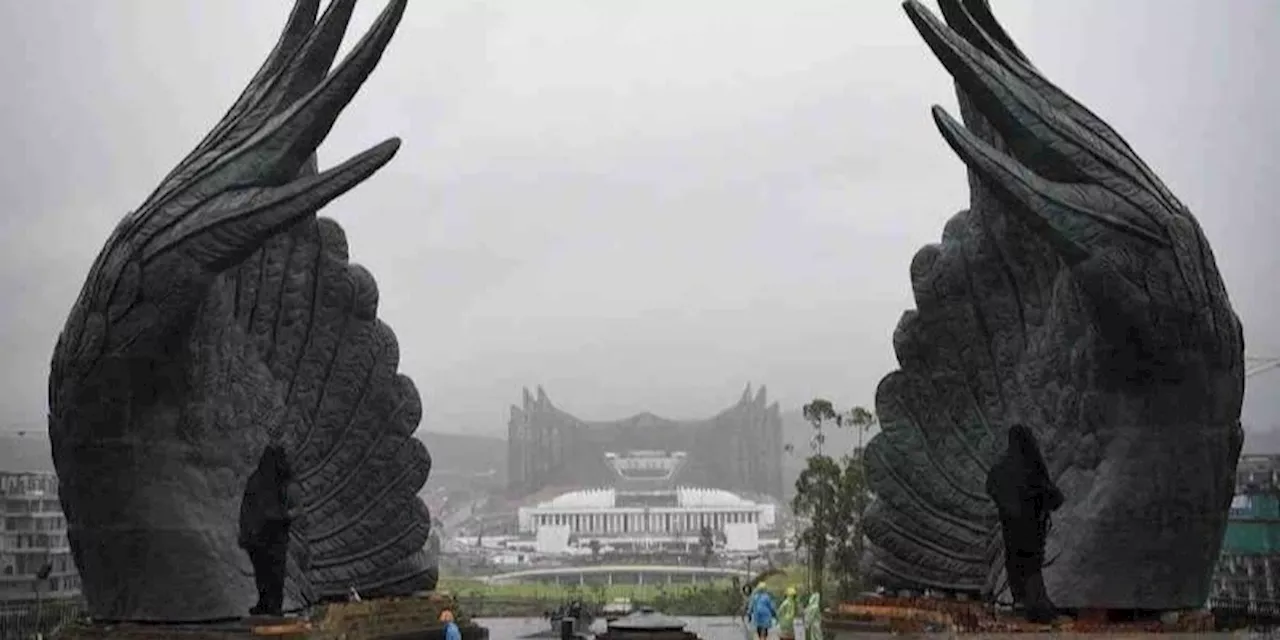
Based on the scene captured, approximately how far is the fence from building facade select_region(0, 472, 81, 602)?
7.59m

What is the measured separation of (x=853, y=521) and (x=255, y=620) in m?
23.3

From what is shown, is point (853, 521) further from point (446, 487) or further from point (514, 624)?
point (446, 487)

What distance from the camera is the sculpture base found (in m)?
13.6

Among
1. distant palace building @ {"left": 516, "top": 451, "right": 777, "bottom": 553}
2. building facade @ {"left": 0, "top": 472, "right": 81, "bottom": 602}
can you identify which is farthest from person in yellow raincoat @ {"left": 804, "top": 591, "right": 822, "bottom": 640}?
distant palace building @ {"left": 516, "top": 451, "right": 777, "bottom": 553}

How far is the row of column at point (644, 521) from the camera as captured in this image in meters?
69.2

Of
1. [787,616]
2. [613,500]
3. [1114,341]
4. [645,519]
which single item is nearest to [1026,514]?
[1114,341]

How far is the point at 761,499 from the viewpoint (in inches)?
3167

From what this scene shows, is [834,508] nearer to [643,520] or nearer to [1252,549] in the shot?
[1252,549]

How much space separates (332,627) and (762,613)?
5126 millimetres

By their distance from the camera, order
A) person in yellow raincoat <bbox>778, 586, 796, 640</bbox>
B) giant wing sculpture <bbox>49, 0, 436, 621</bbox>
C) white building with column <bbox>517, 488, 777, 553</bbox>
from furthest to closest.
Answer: white building with column <bbox>517, 488, 777, 553</bbox>
person in yellow raincoat <bbox>778, 586, 796, 640</bbox>
giant wing sculpture <bbox>49, 0, 436, 621</bbox>

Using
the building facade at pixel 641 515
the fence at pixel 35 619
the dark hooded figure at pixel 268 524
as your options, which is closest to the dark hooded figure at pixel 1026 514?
the dark hooded figure at pixel 268 524

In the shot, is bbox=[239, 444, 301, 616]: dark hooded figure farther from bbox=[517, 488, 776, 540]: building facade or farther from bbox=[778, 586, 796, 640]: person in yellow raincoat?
bbox=[517, 488, 776, 540]: building facade

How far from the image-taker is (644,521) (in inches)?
2849

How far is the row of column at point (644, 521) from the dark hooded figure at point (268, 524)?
178 ft
